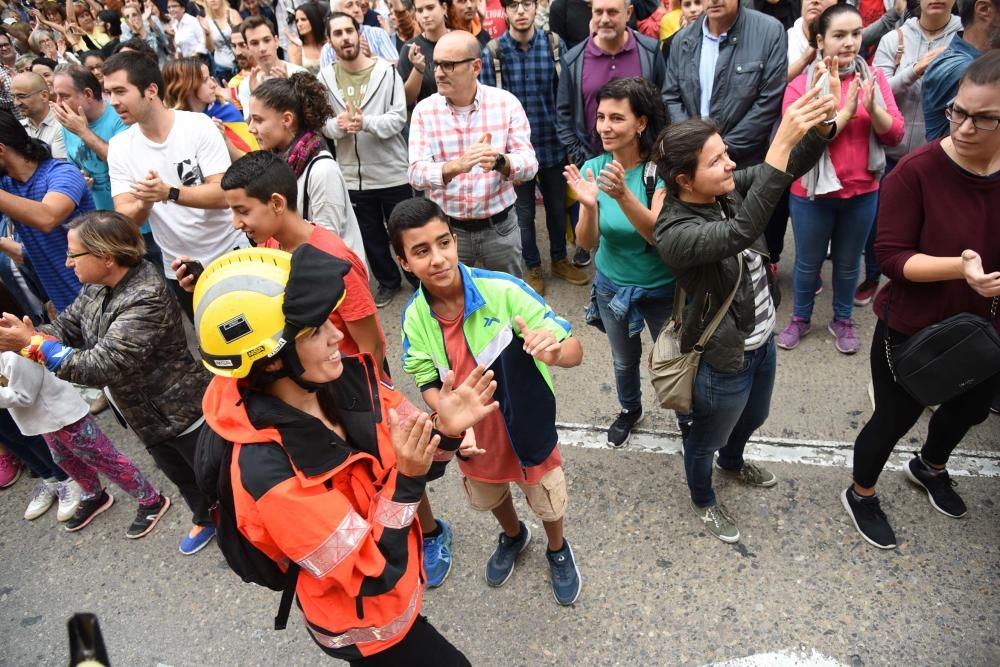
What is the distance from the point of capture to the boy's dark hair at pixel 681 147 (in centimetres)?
243

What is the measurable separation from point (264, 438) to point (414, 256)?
101 cm

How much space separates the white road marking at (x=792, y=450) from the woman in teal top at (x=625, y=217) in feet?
1.47

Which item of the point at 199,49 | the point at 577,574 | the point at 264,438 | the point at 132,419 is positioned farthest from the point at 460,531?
the point at 199,49

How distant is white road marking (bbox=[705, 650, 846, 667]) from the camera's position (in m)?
2.61

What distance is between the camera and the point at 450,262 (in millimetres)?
2447

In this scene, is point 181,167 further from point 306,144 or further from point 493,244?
point 493,244

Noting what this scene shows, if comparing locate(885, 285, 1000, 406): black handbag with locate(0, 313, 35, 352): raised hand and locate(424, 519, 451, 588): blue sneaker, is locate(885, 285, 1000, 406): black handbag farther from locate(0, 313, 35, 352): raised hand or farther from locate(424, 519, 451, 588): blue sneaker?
locate(0, 313, 35, 352): raised hand

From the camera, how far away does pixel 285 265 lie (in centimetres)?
171

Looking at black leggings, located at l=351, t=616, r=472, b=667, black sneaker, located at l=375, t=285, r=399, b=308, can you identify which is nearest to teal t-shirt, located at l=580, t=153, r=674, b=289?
black leggings, located at l=351, t=616, r=472, b=667

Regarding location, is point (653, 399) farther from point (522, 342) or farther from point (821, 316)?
point (522, 342)

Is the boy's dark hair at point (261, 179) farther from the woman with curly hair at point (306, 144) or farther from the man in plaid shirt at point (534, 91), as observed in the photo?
the man in plaid shirt at point (534, 91)

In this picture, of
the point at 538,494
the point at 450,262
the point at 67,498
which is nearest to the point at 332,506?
the point at 450,262

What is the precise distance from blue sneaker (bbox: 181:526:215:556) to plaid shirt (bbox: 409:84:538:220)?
2.35 metres

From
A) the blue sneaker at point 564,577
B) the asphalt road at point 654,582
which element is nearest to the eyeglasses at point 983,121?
the asphalt road at point 654,582
